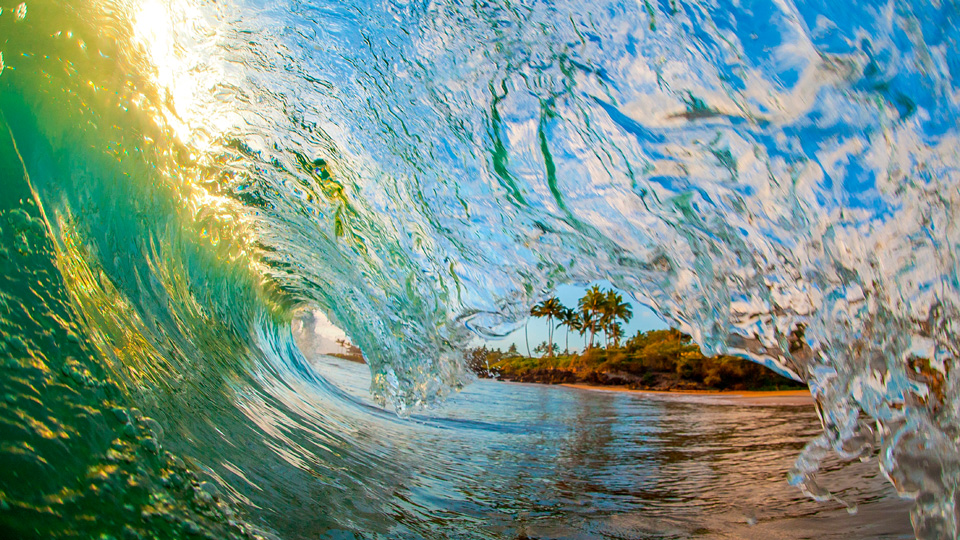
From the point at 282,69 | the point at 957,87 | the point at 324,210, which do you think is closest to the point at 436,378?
the point at 324,210

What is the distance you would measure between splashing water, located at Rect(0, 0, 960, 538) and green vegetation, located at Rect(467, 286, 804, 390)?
49.4ft

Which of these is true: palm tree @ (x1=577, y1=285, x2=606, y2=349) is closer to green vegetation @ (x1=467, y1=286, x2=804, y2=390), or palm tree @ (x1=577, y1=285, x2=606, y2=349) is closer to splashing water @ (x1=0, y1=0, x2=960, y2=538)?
green vegetation @ (x1=467, y1=286, x2=804, y2=390)

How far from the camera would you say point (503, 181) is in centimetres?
327

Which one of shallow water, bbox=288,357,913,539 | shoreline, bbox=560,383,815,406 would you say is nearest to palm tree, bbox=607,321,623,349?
shoreline, bbox=560,383,815,406

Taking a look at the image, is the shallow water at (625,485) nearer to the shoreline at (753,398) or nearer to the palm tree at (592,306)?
the shoreline at (753,398)

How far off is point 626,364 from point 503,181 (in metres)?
31.7

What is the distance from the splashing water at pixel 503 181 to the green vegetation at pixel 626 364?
49.4ft

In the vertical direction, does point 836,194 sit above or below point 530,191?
below

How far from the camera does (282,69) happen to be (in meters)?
3.49

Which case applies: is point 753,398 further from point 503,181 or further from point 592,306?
point 592,306

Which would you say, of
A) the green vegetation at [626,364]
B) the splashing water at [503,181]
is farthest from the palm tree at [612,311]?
the splashing water at [503,181]

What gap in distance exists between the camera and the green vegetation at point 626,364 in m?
27.6

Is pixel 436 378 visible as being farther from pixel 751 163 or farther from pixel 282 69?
pixel 751 163

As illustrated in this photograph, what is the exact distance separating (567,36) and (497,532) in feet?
7.81
